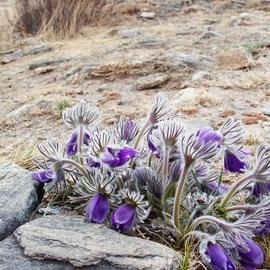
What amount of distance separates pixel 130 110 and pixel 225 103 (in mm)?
748

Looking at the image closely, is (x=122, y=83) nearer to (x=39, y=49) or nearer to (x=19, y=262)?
(x=39, y=49)

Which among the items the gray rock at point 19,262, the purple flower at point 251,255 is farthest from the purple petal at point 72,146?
the purple flower at point 251,255

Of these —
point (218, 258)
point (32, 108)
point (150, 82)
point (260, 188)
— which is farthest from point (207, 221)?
point (150, 82)

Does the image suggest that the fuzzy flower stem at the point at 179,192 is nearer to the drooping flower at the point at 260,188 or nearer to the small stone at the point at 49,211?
the drooping flower at the point at 260,188

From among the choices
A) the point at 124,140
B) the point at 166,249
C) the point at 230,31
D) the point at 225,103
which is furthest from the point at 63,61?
the point at 166,249

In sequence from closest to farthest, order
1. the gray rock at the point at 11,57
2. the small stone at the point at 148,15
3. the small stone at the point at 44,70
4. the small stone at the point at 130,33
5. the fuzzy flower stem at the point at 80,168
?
the fuzzy flower stem at the point at 80,168 < the small stone at the point at 44,70 < the gray rock at the point at 11,57 < the small stone at the point at 130,33 < the small stone at the point at 148,15

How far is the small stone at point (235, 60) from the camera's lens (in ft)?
17.9

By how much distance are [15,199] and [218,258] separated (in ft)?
2.57

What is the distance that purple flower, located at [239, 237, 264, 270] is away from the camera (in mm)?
1697

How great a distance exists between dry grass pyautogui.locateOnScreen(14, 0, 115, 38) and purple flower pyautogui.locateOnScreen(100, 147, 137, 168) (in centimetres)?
716

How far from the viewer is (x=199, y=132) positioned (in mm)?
1822

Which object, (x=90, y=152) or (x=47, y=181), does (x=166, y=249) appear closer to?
(x=90, y=152)

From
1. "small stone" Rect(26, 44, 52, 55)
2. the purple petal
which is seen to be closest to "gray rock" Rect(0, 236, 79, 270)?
the purple petal

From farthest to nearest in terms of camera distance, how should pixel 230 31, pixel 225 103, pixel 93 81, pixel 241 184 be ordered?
pixel 230 31, pixel 93 81, pixel 225 103, pixel 241 184
